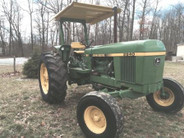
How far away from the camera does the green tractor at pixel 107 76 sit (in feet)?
8.87

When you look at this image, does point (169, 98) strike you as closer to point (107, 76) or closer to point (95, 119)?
point (107, 76)

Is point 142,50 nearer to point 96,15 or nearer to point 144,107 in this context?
point 144,107

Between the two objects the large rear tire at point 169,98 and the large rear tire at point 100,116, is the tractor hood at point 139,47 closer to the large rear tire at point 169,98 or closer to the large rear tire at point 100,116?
the large rear tire at point 100,116

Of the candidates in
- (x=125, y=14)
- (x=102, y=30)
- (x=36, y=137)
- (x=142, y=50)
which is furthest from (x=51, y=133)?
(x=102, y=30)

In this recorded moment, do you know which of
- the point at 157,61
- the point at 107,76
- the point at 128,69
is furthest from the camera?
the point at 107,76

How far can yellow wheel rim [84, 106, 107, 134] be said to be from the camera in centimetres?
272

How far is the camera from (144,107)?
4234mm

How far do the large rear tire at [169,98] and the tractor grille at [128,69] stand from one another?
46.4 inches

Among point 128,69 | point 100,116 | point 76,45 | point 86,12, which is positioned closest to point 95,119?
point 100,116

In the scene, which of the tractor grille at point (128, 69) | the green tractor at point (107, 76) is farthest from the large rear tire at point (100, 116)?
the tractor grille at point (128, 69)

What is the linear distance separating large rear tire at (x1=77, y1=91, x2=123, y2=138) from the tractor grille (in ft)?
2.12

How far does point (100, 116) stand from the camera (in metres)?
2.75

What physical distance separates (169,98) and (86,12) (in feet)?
9.58

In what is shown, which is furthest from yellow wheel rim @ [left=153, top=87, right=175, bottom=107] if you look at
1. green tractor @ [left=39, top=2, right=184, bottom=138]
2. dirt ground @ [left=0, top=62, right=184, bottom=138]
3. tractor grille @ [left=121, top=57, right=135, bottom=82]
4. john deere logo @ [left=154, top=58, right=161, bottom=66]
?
tractor grille @ [left=121, top=57, right=135, bottom=82]
